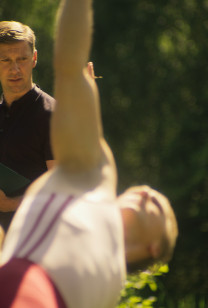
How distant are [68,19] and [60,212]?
0.48m

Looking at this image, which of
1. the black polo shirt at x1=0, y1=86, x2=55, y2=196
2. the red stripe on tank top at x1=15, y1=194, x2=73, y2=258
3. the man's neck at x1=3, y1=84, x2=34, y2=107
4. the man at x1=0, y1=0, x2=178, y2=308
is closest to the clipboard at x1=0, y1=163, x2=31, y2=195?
the black polo shirt at x1=0, y1=86, x2=55, y2=196

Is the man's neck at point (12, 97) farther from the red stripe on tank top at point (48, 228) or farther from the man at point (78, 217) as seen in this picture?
the red stripe on tank top at point (48, 228)

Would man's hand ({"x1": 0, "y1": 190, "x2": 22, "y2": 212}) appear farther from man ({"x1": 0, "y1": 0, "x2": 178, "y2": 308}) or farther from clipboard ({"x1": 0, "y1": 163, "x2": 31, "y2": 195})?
man ({"x1": 0, "y1": 0, "x2": 178, "y2": 308})

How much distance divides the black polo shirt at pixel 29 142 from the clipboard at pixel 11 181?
0.29 metres

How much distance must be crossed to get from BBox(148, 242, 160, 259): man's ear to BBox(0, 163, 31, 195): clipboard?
1467 millimetres

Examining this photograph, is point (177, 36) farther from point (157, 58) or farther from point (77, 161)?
point (77, 161)

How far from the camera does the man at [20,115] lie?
365 cm

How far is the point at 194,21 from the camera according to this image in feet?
67.1

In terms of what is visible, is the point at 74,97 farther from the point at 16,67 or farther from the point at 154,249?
the point at 16,67

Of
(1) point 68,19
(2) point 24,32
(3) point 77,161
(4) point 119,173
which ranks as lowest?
(4) point 119,173

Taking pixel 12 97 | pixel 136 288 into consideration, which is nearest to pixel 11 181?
pixel 12 97

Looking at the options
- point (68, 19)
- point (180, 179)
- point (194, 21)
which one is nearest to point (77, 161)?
point (68, 19)

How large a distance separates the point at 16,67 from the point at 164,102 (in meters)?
17.5

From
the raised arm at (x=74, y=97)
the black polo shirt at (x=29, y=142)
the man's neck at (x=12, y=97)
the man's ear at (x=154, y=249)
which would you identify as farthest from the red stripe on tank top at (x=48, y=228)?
→ the man's neck at (x=12, y=97)
